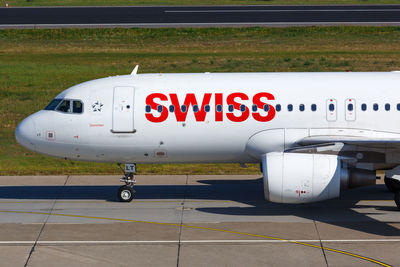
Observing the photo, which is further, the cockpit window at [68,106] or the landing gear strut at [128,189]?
the landing gear strut at [128,189]

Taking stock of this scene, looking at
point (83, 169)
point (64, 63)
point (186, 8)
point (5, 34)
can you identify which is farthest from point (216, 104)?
point (186, 8)

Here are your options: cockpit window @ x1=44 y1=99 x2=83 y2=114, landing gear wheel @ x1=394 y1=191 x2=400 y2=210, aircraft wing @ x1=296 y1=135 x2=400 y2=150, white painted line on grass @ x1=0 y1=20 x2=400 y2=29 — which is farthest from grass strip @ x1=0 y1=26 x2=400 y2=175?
landing gear wheel @ x1=394 y1=191 x2=400 y2=210

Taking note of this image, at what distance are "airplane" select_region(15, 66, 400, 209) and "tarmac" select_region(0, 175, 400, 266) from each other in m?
1.74

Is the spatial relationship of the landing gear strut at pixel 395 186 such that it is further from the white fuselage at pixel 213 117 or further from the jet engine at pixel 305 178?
the jet engine at pixel 305 178

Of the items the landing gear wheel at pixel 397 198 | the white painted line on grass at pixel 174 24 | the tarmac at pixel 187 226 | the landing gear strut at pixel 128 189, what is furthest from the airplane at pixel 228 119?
the white painted line on grass at pixel 174 24

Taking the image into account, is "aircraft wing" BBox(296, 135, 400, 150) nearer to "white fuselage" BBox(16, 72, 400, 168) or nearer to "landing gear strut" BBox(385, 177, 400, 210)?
"white fuselage" BBox(16, 72, 400, 168)

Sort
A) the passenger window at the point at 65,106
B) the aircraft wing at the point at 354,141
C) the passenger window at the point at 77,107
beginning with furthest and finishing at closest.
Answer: the passenger window at the point at 65,106
the passenger window at the point at 77,107
the aircraft wing at the point at 354,141

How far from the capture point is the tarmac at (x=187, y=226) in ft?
65.2

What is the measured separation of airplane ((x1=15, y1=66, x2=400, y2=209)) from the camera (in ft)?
80.1

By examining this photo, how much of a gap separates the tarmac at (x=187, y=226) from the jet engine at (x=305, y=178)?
88 centimetres

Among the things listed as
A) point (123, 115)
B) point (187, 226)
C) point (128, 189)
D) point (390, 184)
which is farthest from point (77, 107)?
point (390, 184)

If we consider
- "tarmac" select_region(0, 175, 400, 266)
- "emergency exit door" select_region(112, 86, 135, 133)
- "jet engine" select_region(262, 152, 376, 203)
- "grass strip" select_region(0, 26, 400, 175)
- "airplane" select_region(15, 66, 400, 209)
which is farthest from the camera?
"grass strip" select_region(0, 26, 400, 175)

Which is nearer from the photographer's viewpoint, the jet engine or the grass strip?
the jet engine

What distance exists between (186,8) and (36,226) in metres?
52.9
